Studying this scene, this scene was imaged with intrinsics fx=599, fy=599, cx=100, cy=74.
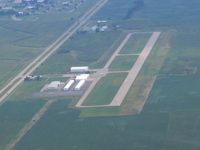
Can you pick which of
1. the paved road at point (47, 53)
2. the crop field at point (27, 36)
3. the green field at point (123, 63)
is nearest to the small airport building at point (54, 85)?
the paved road at point (47, 53)

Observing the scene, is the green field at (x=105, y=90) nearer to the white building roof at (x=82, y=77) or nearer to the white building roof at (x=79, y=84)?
the white building roof at (x=79, y=84)

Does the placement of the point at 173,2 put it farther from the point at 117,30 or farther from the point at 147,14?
the point at 117,30

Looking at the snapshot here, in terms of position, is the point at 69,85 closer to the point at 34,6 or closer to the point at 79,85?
the point at 79,85

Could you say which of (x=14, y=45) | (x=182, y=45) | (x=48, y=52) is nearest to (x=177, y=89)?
(x=182, y=45)

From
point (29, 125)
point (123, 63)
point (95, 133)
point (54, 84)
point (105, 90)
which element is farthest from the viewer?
point (123, 63)

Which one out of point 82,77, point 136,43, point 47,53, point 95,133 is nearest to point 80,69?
point 82,77

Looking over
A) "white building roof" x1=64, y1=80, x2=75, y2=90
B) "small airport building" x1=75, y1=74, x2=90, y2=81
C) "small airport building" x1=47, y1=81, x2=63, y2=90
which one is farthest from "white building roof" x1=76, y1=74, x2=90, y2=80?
"small airport building" x1=47, y1=81, x2=63, y2=90

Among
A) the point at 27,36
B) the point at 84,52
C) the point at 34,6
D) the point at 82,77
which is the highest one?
the point at 82,77
